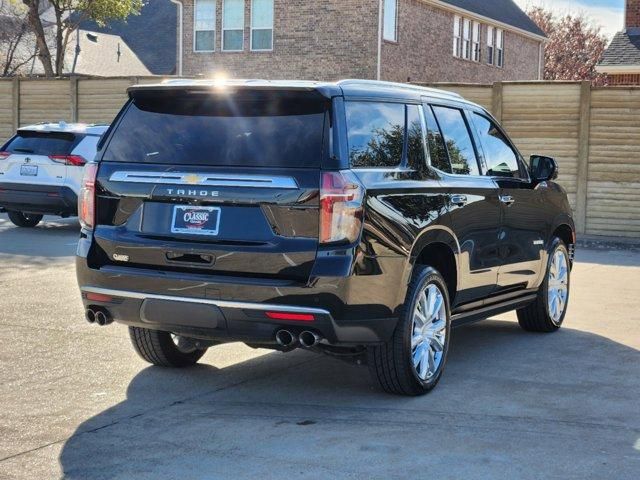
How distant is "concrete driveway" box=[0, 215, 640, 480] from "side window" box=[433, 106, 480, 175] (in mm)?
1398

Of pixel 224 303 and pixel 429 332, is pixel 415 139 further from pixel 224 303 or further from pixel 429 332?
pixel 224 303

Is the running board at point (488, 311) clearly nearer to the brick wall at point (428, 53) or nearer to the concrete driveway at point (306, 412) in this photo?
the concrete driveway at point (306, 412)

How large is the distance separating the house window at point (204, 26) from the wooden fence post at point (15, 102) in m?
11.8

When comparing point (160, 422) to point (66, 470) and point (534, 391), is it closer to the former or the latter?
point (66, 470)

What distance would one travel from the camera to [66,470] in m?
5.14

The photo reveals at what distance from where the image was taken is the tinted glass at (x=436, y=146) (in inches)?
282

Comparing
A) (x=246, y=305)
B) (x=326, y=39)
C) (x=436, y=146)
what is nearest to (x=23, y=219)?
(x=436, y=146)

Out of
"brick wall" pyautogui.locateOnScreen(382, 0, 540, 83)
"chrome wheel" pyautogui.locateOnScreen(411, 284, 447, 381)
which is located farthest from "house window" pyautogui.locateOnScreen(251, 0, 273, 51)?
"chrome wheel" pyautogui.locateOnScreen(411, 284, 447, 381)

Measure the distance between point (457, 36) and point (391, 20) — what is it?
568 cm

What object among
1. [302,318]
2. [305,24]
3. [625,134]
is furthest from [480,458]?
[305,24]

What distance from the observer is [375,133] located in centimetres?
655

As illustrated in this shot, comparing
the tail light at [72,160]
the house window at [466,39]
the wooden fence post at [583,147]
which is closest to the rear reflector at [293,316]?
the tail light at [72,160]

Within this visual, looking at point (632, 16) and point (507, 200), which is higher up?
point (632, 16)

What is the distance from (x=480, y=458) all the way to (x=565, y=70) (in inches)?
2413
